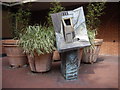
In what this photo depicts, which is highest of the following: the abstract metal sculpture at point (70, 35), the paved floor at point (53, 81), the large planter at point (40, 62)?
the abstract metal sculpture at point (70, 35)

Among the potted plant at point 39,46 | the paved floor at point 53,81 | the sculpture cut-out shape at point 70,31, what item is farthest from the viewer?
the potted plant at point 39,46

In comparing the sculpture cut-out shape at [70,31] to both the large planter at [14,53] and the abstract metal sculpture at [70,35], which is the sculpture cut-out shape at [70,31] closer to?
the abstract metal sculpture at [70,35]

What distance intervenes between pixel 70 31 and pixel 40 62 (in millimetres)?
930

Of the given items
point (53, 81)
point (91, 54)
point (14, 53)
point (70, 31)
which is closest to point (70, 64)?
point (53, 81)

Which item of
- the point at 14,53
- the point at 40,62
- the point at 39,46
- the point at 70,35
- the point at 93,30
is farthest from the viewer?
the point at 93,30

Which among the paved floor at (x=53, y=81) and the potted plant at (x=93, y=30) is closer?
the paved floor at (x=53, y=81)

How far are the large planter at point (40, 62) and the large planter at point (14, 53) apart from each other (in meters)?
0.61

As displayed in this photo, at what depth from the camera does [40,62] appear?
2988mm

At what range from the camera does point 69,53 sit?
2.63 meters

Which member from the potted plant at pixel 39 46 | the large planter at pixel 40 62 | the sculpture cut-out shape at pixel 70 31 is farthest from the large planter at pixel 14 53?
the sculpture cut-out shape at pixel 70 31

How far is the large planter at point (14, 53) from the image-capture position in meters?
3.45

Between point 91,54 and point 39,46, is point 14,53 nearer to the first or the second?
point 39,46

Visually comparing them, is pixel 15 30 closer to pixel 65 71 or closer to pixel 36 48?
pixel 36 48

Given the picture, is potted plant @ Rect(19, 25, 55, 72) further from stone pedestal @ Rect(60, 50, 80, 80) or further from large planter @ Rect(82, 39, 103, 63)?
large planter @ Rect(82, 39, 103, 63)
